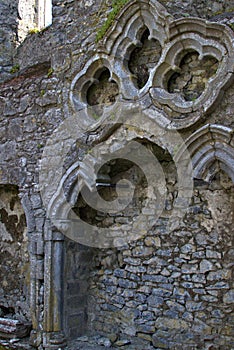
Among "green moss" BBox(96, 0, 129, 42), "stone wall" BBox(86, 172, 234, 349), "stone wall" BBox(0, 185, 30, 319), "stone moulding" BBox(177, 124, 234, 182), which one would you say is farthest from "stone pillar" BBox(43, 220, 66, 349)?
"green moss" BBox(96, 0, 129, 42)

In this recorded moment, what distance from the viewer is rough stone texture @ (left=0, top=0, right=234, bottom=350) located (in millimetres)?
4586

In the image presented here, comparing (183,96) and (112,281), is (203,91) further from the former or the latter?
(112,281)

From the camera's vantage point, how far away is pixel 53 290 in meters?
5.31

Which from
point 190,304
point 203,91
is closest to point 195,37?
point 203,91

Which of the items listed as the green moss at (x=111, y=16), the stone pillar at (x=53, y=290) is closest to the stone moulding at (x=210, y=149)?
the green moss at (x=111, y=16)

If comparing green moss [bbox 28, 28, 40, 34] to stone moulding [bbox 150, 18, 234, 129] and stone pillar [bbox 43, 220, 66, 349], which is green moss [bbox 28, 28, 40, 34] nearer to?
stone moulding [bbox 150, 18, 234, 129]

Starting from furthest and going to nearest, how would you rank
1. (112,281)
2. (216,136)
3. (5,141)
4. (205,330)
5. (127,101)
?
(5,141) < (112,281) < (127,101) < (205,330) < (216,136)

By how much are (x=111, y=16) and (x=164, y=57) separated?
0.93 m

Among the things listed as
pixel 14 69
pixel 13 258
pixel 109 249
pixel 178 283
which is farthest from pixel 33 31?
pixel 178 283

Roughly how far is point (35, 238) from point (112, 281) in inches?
44.7

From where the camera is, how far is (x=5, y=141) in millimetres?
6184

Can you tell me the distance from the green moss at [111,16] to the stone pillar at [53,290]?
7.95 feet

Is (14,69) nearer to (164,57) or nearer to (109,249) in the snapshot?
(164,57)

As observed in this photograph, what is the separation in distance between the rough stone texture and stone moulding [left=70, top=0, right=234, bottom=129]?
0.10 meters
